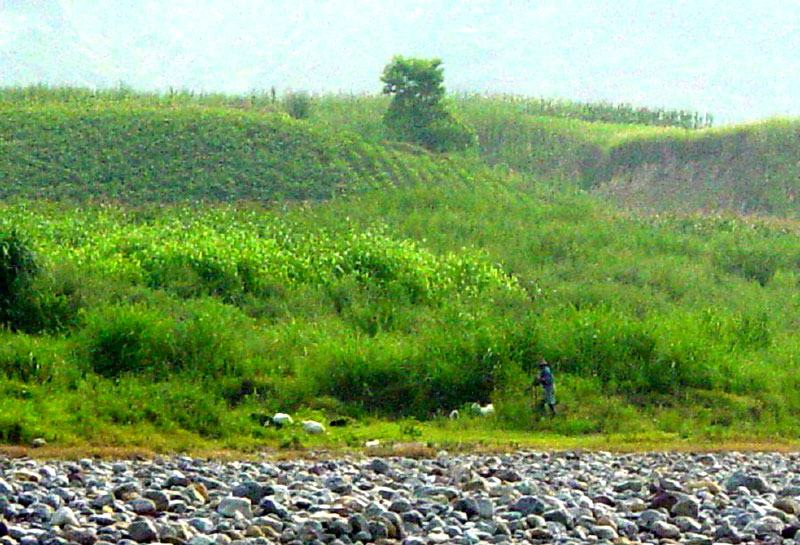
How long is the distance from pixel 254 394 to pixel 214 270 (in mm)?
7716

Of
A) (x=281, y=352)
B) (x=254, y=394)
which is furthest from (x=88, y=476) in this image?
(x=281, y=352)

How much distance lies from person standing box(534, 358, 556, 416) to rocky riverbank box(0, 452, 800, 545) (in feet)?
21.2

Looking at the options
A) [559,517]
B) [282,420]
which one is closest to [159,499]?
[559,517]

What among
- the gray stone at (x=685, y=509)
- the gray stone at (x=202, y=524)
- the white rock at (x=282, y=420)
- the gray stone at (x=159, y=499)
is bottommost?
the white rock at (x=282, y=420)

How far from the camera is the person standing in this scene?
23.6 m

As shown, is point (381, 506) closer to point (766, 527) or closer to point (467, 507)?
point (467, 507)

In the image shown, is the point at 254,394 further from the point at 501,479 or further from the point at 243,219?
the point at 243,219

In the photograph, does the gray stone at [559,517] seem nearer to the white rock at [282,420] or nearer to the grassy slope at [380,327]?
the grassy slope at [380,327]

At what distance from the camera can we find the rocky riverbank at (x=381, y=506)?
11.0 metres

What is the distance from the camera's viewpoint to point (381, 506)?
12125 mm

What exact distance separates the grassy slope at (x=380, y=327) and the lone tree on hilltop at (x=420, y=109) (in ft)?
43.5

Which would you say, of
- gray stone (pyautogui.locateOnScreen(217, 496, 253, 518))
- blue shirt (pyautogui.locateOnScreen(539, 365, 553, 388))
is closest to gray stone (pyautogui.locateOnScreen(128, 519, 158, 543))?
gray stone (pyautogui.locateOnScreen(217, 496, 253, 518))

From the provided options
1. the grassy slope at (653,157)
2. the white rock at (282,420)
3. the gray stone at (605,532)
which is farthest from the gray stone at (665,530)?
the grassy slope at (653,157)

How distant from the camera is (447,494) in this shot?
1352 cm
